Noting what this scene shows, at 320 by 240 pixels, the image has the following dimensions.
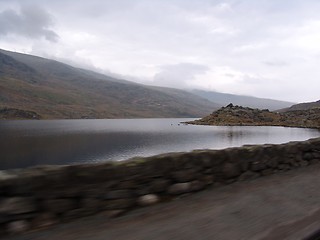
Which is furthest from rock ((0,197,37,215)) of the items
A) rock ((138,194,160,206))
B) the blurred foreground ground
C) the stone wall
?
rock ((138,194,160,206))

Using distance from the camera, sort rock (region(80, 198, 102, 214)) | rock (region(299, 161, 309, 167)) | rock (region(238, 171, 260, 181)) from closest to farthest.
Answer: rock (region(80, 198, 102, 214)) < rock (region(238, 171, 260, 181)) < rock (region(299, 161, 309, 167))

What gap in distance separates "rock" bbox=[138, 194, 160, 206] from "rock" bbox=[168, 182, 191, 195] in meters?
0.43

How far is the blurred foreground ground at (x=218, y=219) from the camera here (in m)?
5.61

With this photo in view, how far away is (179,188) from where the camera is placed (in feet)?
25.1

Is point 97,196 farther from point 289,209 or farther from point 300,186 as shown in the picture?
point 300,186

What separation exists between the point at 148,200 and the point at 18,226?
2607 mm

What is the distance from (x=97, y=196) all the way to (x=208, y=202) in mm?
2594

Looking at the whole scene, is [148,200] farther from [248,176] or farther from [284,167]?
[284,167]

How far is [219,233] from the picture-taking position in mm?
5816

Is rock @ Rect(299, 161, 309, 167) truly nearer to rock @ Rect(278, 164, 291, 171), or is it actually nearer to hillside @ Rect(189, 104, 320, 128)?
rock @ Rect(278, 164, 291, 171)

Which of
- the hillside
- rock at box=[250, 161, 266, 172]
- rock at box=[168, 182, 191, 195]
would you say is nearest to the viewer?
rock at box=[168, 182, 191, 195]

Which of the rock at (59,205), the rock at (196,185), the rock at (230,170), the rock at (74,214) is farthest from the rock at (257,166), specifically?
the rock at (59,205)

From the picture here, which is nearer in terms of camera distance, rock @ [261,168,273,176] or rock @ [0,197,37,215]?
rock @ [0,197,37,215]

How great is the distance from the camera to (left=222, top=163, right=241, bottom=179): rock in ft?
28.8
